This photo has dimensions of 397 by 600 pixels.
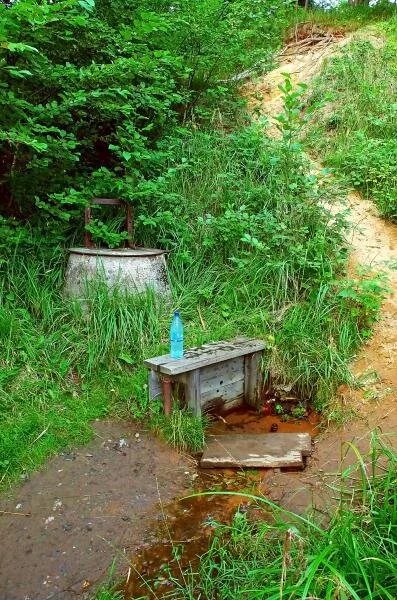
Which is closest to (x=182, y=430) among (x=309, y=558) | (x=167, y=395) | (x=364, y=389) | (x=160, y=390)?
(x=167, y=395)

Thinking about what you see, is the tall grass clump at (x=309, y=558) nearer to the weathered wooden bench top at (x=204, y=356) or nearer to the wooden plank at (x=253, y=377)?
the weathered wooden bench top at (x=204, y=356)

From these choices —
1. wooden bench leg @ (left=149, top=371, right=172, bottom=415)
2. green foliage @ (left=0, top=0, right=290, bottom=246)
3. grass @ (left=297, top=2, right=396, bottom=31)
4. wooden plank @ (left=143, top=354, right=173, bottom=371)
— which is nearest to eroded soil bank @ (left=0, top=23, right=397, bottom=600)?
wooden bench leg @ (left=149, top=371, right=172, bottom=415)

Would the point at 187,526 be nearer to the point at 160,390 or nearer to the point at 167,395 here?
the point at 167,395

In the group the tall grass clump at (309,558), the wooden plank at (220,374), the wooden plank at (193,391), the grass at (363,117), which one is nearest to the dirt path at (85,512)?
the wooden plank at (193,391)

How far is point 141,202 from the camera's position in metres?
5.02

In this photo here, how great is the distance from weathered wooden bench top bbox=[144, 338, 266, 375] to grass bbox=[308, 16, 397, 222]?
2.58 meters

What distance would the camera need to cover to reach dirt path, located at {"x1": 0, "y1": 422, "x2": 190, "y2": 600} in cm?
245

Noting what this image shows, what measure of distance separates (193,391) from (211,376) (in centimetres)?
30

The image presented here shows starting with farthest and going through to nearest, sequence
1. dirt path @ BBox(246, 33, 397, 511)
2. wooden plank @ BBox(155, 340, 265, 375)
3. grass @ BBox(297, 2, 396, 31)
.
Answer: grass @ BBox(297, 2, 396, 31) < wooden plank @ BBox(155, 340, 265, 375) < dirt path @ BBox(246, 33, 397, 511)

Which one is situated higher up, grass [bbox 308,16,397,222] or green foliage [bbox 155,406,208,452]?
grass [bbox 308,16,397,222]

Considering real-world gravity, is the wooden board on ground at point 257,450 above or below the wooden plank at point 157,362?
below

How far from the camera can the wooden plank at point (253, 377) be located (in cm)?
412

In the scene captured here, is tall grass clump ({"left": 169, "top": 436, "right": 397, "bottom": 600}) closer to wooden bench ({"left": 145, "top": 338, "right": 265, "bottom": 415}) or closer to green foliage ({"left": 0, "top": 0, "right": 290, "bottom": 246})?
wooden bench ({"left": 145, "top": 338, "right": 265, "bottom": 415})

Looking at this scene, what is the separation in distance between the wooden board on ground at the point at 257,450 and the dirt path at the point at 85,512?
0.22m
